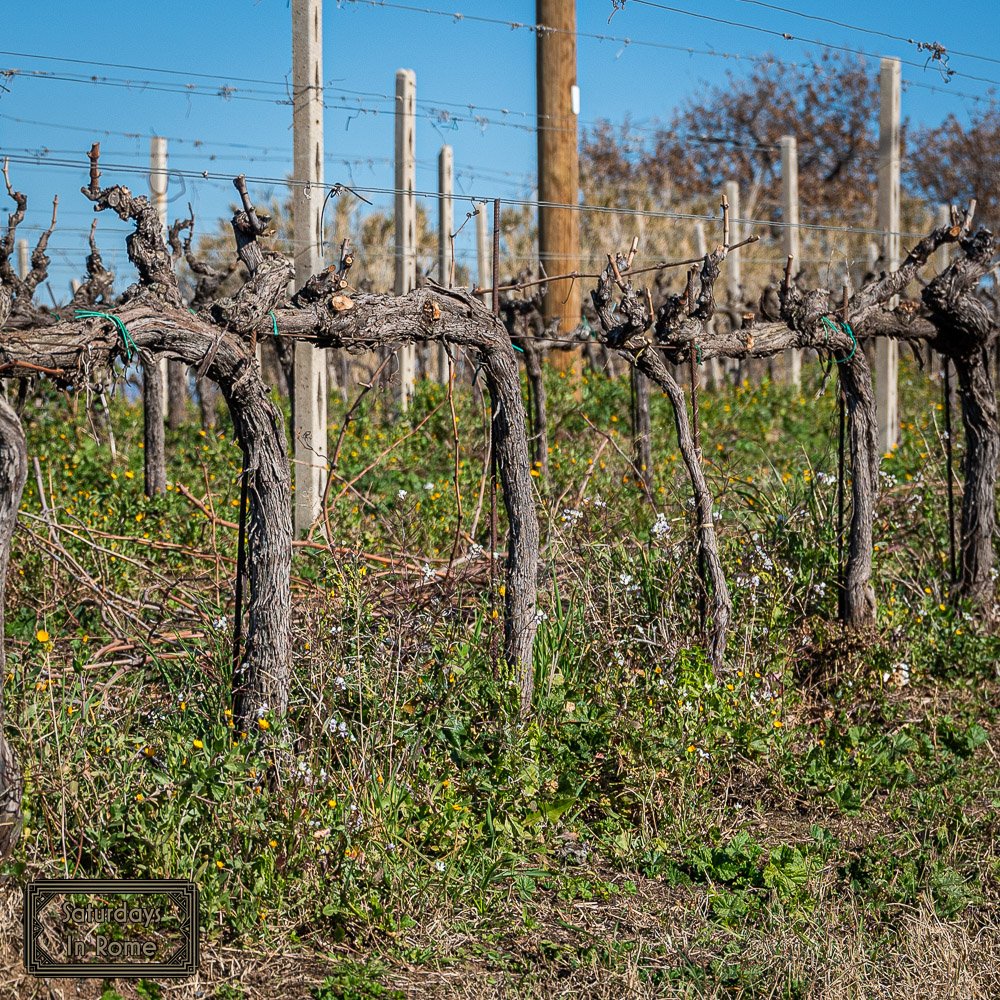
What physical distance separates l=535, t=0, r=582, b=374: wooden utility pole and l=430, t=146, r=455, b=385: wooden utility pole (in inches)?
38.8

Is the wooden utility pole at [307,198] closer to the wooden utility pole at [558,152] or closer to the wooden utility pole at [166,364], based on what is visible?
the wooden utility pole at [166,364]

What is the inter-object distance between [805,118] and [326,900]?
30.6 metres

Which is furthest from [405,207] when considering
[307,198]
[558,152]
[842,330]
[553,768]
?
[553,768]

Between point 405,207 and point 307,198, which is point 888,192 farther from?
point 307,198

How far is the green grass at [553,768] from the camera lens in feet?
10.9

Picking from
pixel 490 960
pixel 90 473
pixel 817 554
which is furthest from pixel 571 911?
pixel 90 473

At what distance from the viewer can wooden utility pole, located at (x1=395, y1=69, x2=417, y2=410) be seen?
9.81 m

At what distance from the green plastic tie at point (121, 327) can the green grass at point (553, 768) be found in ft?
3.56

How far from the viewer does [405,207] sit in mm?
9984

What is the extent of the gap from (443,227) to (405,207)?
208cm

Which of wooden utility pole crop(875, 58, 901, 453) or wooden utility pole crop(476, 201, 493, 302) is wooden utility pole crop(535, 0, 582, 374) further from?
wooden utility pole crop(476, 201, 493, 302)

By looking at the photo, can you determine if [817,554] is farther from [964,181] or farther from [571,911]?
[964,181]

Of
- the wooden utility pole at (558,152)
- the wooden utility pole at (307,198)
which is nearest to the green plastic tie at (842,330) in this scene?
Result: the wooden utility pole at (307,198)

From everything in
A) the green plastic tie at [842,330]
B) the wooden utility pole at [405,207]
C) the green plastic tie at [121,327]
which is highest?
the wooden utility pole at [405,207]
